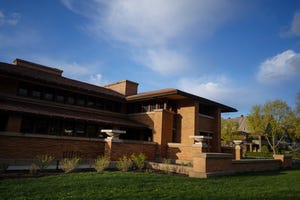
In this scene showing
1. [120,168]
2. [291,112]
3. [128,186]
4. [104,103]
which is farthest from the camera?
[291,112]

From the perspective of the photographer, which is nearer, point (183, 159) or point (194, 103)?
point (183, 159)

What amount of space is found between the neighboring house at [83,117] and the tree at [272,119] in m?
17.8

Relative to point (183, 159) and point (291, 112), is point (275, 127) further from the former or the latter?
point (183, 159)

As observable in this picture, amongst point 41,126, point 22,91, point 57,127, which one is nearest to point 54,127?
point 57,127

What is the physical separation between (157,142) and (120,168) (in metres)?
6.63

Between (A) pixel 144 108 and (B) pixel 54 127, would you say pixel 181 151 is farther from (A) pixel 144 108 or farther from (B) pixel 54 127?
(B) pixel 54 127

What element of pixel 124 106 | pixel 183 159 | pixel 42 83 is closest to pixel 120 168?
pixel 183 159

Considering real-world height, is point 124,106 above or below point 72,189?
above

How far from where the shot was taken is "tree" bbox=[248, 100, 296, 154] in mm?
37000

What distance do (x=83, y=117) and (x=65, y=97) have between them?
10.8 ft

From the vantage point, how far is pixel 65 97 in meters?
19.2

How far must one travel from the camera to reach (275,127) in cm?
3778

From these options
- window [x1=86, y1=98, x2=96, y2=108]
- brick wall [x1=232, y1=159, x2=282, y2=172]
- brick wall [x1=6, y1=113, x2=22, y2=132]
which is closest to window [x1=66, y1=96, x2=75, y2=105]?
window [x1=86, y1=98, x2=96, y2=108]

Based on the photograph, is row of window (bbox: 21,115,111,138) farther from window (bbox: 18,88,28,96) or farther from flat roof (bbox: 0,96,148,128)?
window (bbox: 18,88,28,96)
